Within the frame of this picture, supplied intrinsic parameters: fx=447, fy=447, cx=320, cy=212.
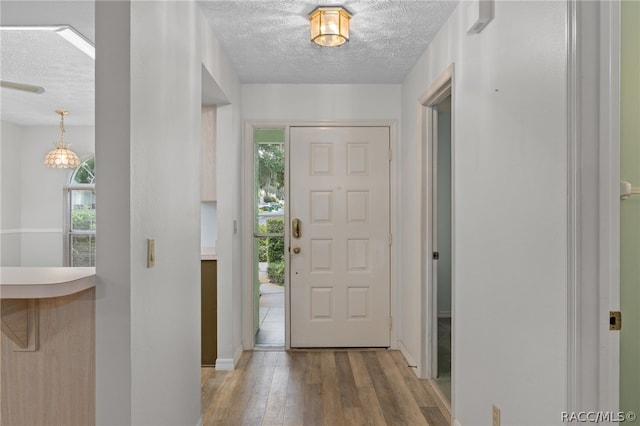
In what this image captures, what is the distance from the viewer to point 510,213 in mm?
1897

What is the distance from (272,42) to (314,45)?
0.30 meters

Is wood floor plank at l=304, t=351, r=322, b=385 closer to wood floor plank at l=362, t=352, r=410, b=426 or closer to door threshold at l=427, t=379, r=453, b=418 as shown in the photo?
wood floor plank at l=362, t=352, r=410, b=426

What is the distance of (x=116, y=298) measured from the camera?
1.55 meters

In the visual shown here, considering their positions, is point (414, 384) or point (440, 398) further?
point (414, 384)

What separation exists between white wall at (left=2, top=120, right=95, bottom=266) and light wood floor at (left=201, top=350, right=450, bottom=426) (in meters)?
4.37

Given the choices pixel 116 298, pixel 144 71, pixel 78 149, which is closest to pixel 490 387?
pixel 116 298

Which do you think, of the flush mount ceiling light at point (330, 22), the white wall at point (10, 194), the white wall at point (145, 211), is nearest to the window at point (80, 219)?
the white wall at point (10, 194)

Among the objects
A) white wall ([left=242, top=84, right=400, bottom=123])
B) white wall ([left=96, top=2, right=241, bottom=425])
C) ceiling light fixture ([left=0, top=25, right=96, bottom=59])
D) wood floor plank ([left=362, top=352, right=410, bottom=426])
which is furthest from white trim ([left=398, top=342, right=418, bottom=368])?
ceiling light fixture ([left=0, top=25, right=96, bottom=59])

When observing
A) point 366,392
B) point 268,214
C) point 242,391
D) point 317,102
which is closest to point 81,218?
point 268,214

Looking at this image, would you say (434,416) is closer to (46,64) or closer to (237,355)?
(237,355)

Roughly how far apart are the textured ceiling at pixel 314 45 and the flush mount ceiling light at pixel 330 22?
0.14 feet

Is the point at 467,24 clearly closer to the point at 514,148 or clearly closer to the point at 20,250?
the point at 514,148

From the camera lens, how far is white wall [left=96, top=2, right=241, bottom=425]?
1.56 m

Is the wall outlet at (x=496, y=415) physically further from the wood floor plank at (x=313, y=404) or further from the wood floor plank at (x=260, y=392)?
the wood floor plank at (x=260, y=392)
